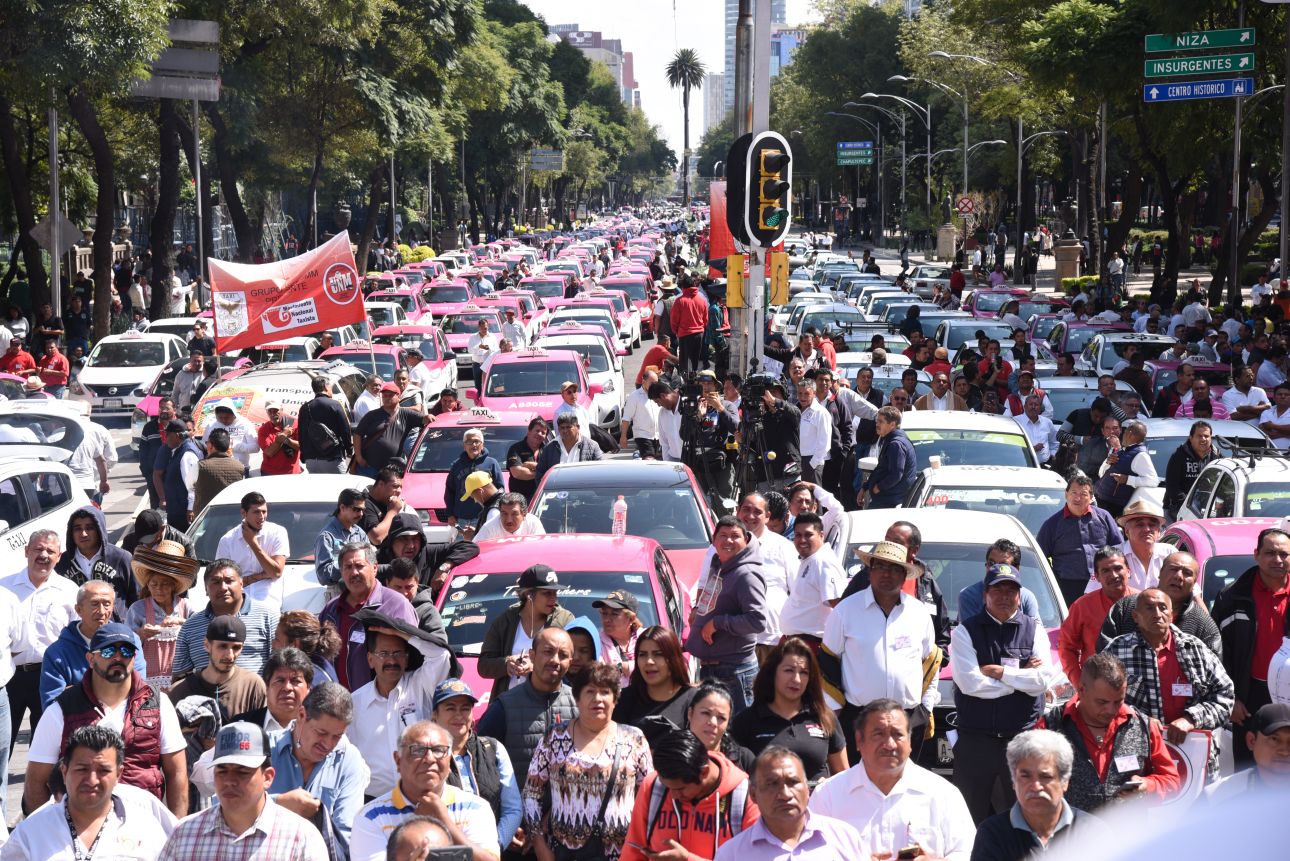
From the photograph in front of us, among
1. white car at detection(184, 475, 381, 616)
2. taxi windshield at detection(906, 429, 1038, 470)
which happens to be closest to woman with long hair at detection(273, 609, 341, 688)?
white car at detection(184, 475, 381, 616)

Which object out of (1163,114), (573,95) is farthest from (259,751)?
(573,95)

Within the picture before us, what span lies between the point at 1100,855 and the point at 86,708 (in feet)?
18.3

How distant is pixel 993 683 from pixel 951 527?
10.1 ft

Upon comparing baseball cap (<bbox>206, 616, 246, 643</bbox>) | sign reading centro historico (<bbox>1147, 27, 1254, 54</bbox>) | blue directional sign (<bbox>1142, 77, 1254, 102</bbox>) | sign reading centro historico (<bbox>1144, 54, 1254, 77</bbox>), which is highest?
sign reading centro historico (<bbox>1147, 27, 1254, 54</bbox>)

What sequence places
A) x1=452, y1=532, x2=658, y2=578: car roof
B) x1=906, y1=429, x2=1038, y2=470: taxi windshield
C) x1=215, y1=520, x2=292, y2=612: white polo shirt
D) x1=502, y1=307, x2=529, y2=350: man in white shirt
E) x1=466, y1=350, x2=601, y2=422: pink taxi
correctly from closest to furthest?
1. x1=452, y1=532, x2=658, y2=578: car roof
2. x1=215, y1=520, x2=292, y2=612: white polo shirt
3. x1=906, y1=429, x2=1038, y2=470: taxi windshield
4. x1=466, y1=350, x2=601, y2=422: pink taxi
5. x1=502, y1=307, x2=529, y2=350: man in white shirt

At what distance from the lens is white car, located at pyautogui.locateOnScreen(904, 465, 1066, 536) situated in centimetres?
1250

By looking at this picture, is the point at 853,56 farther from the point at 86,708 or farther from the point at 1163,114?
the point at 86,708

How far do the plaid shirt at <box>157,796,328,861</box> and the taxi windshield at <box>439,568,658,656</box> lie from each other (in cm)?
357

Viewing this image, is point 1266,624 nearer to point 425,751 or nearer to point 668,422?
point 425,751

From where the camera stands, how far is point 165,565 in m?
9.23

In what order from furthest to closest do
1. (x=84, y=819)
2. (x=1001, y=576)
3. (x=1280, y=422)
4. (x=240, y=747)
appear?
(x=1280, y=422) < (x=1001, y=576) < (x=84, y=819) < (x=240, y=747)

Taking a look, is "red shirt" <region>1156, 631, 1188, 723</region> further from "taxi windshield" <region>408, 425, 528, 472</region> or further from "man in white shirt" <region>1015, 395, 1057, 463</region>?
"taxi windshield" <region>408, 425, 528, 472</region>

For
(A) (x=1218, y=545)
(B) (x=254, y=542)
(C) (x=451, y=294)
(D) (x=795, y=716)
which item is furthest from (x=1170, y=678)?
(C) (x=451, y=294)

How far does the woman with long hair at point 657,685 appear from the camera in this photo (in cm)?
710
